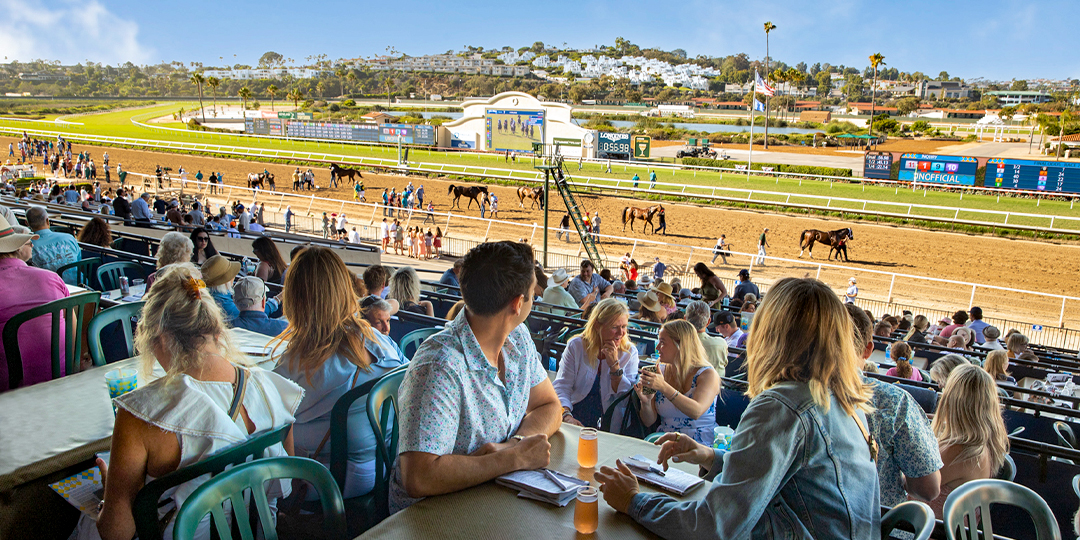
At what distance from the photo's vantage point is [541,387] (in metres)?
2.59

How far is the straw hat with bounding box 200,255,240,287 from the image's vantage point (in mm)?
4699

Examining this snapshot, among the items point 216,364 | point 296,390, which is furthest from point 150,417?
point 296,390

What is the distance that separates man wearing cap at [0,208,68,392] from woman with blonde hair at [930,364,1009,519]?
4623 millimetres

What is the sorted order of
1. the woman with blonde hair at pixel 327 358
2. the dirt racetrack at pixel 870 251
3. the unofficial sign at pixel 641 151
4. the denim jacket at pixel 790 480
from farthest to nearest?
the unofficial sign at pixel 641 151, the dirt racetrack at pixel 870 251, the woman with blonde hair at pixel 327 358, the denim jacket at pixel 790 480

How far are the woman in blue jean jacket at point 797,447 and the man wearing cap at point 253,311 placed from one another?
3111mm

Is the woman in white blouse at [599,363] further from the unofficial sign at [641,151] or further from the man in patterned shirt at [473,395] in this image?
the unofficial sign at [641,151]

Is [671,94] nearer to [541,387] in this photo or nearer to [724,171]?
[724,171]

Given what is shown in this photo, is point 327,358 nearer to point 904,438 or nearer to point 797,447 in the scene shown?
point 797,447

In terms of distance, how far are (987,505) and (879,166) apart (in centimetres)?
3552

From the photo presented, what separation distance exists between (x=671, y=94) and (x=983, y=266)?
171 m

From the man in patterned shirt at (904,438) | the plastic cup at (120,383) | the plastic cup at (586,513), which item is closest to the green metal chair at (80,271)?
the plastic cup at (120,383)

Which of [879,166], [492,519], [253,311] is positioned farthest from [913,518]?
[879,166]

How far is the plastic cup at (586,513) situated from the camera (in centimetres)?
192

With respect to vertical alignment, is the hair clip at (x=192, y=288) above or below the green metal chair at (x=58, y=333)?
above
